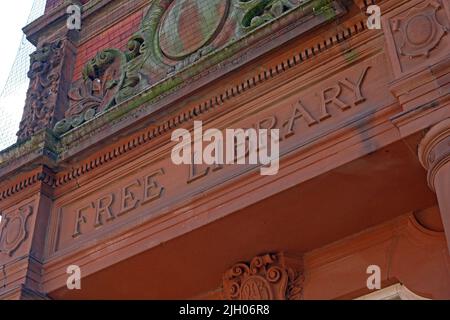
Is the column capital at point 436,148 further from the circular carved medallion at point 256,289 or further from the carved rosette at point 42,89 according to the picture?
the carved rosette at point 42,89

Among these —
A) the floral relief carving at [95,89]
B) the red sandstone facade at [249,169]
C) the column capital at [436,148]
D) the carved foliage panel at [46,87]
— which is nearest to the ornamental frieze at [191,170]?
the red sandstone facade at [249,169]

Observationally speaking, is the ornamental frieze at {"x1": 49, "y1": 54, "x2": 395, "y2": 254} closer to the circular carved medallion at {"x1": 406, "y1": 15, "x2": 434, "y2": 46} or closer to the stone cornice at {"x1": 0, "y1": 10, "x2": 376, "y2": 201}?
the stone cornice at {"x1": 0, "y1": 10, "x2": 376, "y2": 201}

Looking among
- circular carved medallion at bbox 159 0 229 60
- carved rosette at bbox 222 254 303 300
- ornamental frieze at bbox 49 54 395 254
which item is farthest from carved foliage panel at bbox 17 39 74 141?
carved rosette at bbox 222 254 303 300

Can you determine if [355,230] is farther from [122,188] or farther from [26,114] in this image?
[26,114]

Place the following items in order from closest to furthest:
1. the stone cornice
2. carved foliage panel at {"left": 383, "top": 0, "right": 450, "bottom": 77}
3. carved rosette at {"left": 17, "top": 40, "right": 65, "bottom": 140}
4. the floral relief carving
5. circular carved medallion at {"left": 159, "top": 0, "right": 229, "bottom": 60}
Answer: carved foliage panel at {"left": 383, "top": 0, "right": 450, "bottom": 77} → the stone cornice → circular carved medallion at {"left": 159, "top": 0, "right": 229, "bottom": 60} → the floral relief carving → carved rosette at {"left": 17, "top": 40, "right": 65, "bottom": 140}

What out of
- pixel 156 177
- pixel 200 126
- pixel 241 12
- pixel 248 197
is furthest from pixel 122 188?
pixel 241 12

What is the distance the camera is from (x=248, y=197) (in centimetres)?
651

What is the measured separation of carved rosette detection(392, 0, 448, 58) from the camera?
19.3 feet

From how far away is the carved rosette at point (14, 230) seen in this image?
7.81 meters

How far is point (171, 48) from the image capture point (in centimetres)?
853

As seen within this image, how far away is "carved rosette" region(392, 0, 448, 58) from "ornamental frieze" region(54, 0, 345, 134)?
115cm

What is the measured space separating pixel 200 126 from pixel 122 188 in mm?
1083

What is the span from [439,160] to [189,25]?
4.10 m

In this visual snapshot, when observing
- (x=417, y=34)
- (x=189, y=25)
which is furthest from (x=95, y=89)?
(x=417, y=34)
